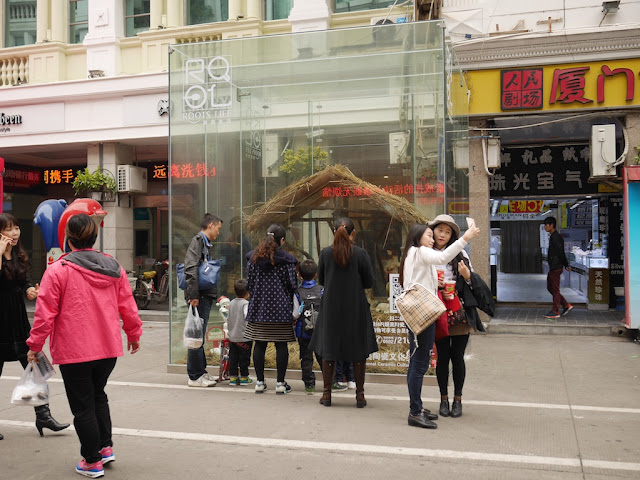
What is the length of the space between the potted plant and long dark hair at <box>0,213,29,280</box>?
A: 358 inches

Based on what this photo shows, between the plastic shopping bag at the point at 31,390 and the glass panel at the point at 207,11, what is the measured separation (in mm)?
11276

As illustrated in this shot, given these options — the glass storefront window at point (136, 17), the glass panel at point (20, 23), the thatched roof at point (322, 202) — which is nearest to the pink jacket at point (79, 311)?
the thatched roof at point (322, 202)

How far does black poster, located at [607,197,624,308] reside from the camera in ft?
41.5

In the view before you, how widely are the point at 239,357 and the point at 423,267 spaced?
2.63 metres

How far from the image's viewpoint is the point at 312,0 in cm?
1284

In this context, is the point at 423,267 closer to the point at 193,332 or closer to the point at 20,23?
the point at 193,332

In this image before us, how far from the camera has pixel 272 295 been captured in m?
6.34

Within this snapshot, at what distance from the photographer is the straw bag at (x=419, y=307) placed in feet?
16.8

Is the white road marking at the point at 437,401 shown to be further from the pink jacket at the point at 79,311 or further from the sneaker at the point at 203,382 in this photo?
the pink jacket at the point at 79,311

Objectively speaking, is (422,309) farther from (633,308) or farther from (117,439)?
(633,308)

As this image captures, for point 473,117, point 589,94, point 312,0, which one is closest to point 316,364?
point 473,117

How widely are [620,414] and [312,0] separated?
10.0 m

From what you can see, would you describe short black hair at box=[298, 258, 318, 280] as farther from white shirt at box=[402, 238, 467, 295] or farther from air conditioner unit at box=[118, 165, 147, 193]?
air conditioner unit at box=[118, 165, 147, 193]

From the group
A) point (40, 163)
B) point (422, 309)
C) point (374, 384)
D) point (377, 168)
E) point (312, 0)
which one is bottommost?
point (374, 384)
